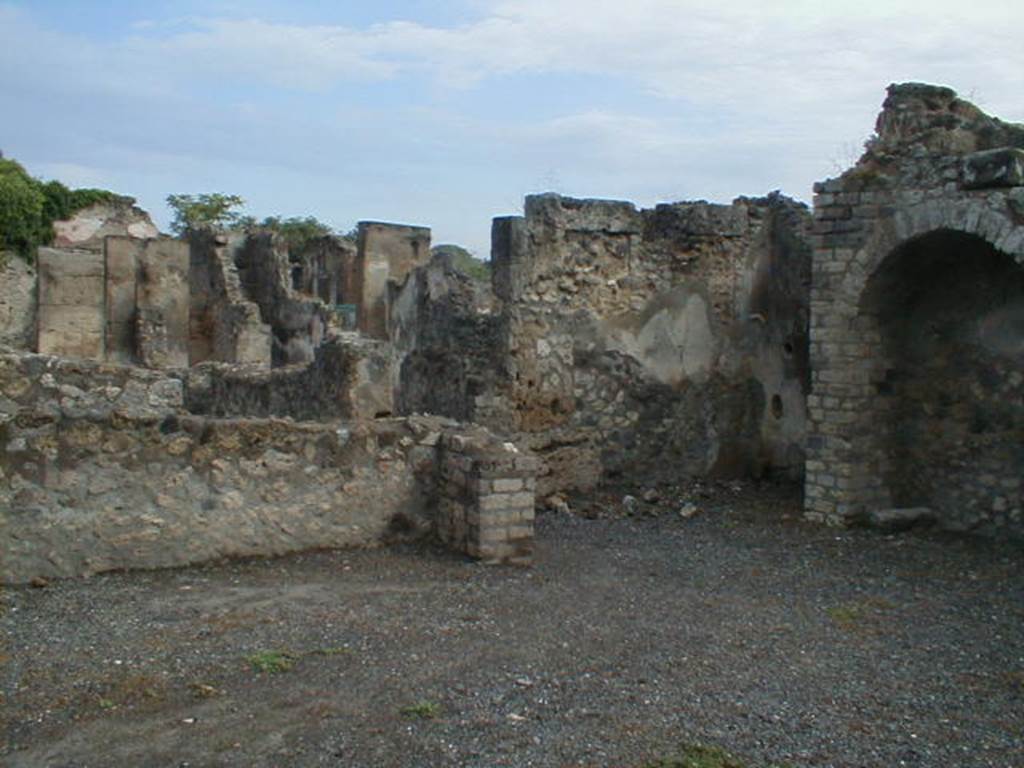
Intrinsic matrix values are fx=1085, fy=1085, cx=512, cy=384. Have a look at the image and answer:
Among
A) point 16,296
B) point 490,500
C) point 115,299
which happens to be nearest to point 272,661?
point 490,500

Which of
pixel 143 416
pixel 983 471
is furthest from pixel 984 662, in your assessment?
pixel 143 416

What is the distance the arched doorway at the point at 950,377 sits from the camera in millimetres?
8977

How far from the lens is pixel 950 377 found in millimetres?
9430

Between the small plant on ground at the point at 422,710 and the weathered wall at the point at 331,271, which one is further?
the weathered wall at the point at 331,271

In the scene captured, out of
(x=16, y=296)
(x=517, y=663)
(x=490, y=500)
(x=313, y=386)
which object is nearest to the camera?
(x=517, y=663)

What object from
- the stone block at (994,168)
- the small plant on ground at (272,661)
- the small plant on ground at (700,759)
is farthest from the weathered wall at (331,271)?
the small plant on ground at (700,759)

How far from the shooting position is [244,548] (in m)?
7.08

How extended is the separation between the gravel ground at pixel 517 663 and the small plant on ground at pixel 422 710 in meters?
0.01

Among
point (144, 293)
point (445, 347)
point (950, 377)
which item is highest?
point (144, 293)

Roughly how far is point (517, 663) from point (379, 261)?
19893 millimetres

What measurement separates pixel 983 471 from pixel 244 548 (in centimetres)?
612

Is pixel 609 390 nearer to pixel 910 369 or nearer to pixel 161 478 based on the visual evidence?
pixel 910 369

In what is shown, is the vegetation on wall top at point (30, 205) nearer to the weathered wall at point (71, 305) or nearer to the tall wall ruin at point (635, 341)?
the weathered wall at point (71, 305)

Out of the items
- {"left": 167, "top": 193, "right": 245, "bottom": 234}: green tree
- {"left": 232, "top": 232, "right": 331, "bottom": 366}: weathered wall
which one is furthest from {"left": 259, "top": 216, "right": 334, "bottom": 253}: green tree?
{"left": 232, "top": 232, "right": 331, "bottom": 366}: weathered wall
